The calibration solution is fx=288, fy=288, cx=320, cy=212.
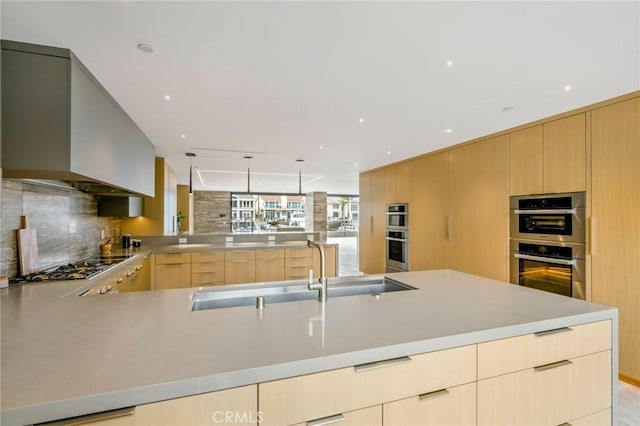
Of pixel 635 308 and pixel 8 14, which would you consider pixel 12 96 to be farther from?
pixel 635 308

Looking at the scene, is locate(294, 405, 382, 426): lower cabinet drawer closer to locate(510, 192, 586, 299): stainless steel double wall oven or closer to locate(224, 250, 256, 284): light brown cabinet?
locate(510, 192, 586, 299): stainless steel double wall oven

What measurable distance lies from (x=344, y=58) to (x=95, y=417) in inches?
79.4

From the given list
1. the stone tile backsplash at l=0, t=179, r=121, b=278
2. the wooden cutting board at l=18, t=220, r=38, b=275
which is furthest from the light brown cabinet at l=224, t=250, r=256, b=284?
the wooden cutting board at l=18, t=220, r=38, b=275

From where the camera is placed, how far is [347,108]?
8.96 ft

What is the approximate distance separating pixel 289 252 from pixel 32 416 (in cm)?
389

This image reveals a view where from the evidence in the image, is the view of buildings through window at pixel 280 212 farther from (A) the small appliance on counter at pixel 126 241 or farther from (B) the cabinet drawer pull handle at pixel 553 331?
(B) the cabinet drawer pull handle at pixel 553 331

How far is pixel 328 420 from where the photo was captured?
917mm

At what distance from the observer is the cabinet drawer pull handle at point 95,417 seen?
0.71 meters

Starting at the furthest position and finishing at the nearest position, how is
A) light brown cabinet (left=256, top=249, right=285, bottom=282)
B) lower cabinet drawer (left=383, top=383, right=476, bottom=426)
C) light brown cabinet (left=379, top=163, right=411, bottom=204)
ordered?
light brown cabinet (left=379, top=163, right=411, bottom=204), light brown cabinet (left=256, top=249, right=285, bottom=282), lower cabinet drawer (left=383, top=383, right=476, bottom=426)

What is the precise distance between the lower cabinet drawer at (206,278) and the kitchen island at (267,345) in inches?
98.0

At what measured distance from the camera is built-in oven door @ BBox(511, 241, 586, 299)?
8.95ft

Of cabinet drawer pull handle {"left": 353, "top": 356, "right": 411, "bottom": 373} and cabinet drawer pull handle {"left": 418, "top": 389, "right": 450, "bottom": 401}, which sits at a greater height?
cabinet drawer pull handle {"left": 353, "top": 356, "right": 411, "bottom": 373}

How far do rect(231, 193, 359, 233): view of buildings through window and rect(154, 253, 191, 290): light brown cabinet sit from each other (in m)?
5.00

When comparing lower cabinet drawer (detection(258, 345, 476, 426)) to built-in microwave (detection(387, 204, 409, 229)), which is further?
built-in microwave (detection(387, 204, 409, 229))
